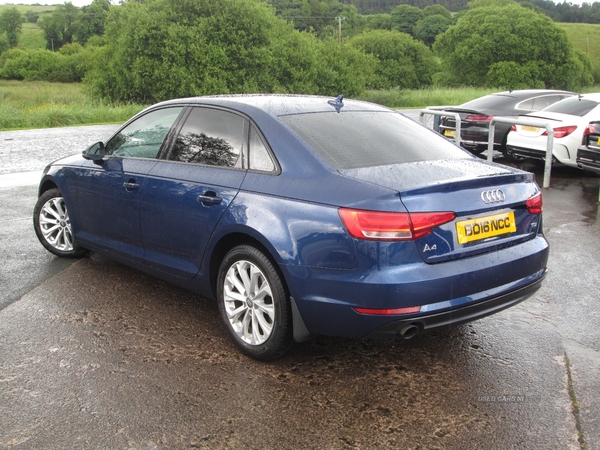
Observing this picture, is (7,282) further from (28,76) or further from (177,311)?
(28,76)

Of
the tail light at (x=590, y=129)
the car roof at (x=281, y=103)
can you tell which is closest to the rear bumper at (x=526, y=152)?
the tail light at (x=590, y=129)

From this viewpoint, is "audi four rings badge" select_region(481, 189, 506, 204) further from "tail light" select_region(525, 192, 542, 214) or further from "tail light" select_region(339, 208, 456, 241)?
"tail light" select_region(339, 208, 456, 241)

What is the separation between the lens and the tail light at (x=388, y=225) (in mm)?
3330

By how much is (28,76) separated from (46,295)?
312ft

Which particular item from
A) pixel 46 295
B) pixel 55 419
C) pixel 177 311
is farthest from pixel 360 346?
pixel 46 295

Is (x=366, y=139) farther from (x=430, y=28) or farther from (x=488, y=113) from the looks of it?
(x=430, y=28)

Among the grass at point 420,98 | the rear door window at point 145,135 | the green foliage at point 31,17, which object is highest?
the green foliage at point 31,17

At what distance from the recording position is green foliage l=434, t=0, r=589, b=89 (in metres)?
84.0

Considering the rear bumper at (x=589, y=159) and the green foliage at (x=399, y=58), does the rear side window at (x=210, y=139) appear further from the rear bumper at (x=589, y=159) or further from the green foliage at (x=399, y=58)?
the green foliage at (x=399, y=58)

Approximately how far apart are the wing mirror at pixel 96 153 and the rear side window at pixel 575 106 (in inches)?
339

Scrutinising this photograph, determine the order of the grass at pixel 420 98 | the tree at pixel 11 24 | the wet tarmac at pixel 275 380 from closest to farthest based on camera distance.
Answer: the wet tarmac at pixel 275 380 < the grass at pixel 420 98 < the tree at pixel 11 24

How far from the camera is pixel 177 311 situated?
4832 mm

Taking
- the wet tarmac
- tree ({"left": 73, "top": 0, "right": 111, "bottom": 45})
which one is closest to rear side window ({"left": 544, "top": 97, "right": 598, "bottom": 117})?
the wet tarmac

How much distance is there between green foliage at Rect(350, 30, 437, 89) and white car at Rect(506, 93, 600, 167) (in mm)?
83415
